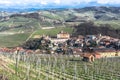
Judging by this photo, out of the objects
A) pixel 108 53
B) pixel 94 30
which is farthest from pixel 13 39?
pixel 108 53

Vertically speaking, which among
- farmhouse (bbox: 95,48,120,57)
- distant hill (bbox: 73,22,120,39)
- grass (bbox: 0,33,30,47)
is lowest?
grass (bbox: 0,33,30,47)

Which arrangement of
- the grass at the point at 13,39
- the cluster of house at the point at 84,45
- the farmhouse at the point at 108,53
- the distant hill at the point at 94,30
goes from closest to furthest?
the farmhouse at the point at 108,53 < the cluster of house at the point at 84,45 < the grass at the point at 13,39 < the distant hill at the point at 94,30

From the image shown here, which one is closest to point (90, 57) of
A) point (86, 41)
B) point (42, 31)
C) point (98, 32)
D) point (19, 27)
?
point (86, 41)

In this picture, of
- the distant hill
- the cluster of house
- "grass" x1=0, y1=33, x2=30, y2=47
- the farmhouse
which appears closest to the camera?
the farmhouse

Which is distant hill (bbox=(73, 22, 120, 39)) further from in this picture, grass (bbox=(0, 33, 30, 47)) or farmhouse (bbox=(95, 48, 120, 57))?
farmhouse (bbox=(95, 48, 120, 57))

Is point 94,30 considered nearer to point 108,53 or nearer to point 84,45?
point 84,45

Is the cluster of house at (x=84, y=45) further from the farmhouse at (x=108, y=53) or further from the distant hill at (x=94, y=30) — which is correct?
the distant hill at (x=94, y=30)

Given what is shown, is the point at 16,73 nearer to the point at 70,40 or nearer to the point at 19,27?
the point at 70,40

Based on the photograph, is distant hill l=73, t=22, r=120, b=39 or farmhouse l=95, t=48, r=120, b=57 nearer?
farmhouse l=95, t=48, r=120, b=57

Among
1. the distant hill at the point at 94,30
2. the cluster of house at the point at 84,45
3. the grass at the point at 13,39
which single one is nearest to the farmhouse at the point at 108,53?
the cluster of house at the point at 84,45

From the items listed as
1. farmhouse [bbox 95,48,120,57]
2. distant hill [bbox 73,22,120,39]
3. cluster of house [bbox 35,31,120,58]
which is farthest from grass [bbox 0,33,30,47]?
farmhouse [bbox 95,48,120,57]

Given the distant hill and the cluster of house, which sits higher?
the cluster of house
